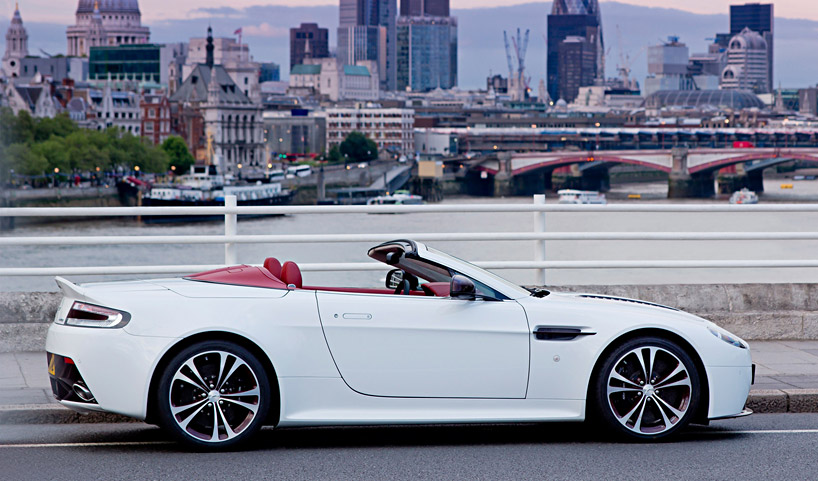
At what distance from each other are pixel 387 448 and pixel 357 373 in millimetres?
473

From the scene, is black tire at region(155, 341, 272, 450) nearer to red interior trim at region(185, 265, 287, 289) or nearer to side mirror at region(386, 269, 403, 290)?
red interior trim at region(185, 265, 287, 289)

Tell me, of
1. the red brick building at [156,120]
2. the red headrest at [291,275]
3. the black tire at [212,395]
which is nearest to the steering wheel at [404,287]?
the red headrest at [291,275]

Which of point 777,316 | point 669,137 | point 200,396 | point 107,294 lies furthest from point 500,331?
point 669,137

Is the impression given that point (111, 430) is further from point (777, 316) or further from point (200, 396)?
point (777, 316)

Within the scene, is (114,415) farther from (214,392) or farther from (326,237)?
(326,237)

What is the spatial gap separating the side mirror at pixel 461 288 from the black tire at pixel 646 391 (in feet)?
2.54

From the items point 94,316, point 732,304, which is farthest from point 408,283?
point 732,304

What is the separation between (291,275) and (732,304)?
4.60m

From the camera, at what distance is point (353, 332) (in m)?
5.64

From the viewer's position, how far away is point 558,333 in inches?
228

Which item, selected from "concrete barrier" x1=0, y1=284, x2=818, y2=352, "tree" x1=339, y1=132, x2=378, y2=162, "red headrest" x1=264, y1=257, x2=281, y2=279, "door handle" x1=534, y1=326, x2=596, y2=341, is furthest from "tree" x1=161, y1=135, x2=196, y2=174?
"door handle" x1=534, y1=326, x2=596, y2=341

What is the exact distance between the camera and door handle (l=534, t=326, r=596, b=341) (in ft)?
18.9

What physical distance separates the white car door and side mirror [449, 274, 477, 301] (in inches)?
2.5

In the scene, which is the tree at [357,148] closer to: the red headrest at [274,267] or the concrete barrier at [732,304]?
the concrete barrier at [732,304]
